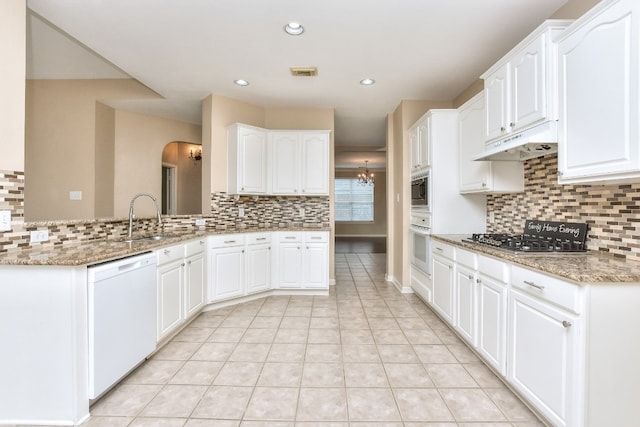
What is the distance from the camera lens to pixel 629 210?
5.78 feet

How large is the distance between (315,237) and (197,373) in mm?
2228

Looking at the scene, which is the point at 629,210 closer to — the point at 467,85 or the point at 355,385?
the point at 355,385

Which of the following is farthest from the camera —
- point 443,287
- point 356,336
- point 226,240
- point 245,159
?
point 245,159

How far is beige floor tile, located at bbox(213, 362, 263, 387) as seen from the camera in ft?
6.70

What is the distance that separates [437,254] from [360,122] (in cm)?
308

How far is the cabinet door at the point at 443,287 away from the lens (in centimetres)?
278

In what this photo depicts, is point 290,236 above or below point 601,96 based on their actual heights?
below

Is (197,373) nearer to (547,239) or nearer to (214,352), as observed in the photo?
(214,352)

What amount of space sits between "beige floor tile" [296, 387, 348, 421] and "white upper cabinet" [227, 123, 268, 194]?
2690mm

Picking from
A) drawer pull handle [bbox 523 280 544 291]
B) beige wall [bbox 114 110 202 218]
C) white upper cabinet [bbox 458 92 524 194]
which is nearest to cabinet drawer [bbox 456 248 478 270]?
drawer pull handle [bbox 523 280 544 291]

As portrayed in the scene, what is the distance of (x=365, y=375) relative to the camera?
212 cm

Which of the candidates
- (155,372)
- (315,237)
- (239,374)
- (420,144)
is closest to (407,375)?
(239,374)

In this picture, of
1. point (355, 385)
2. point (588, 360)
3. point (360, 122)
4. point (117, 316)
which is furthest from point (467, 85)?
point (117, 316)

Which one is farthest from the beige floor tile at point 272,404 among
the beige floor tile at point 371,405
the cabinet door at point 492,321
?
the cabinet door at point 492,321
